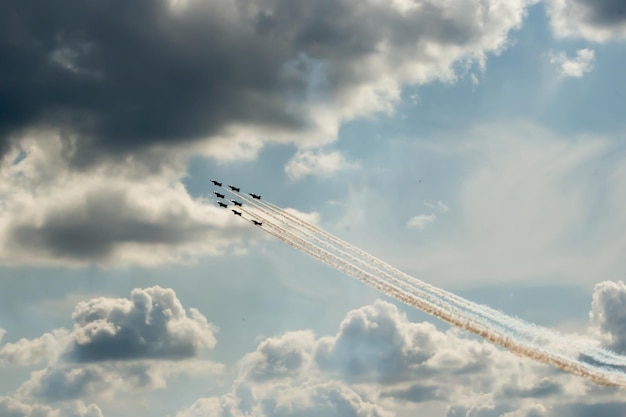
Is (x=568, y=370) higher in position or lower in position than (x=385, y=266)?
lower

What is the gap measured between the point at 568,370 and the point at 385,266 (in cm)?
5501

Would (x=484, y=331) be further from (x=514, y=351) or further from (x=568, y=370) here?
(x=568, y=370)

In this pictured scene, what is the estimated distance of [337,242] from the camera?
181 meters

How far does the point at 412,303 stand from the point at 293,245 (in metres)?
31.3

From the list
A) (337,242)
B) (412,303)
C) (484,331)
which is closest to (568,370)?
(484,331)

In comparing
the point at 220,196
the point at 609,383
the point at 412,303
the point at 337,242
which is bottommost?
the point at 609,383

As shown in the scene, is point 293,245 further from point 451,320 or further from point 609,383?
point 609,383

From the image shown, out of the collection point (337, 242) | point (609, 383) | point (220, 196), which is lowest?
point (609, 383)

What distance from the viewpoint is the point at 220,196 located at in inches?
7849

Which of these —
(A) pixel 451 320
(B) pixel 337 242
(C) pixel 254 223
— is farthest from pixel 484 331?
(C) pixel 254 223

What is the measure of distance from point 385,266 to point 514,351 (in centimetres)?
3903

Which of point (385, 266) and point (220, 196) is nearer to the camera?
point (385, 266)

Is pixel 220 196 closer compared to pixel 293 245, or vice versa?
pixel 293 245

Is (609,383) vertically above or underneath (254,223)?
underneath
